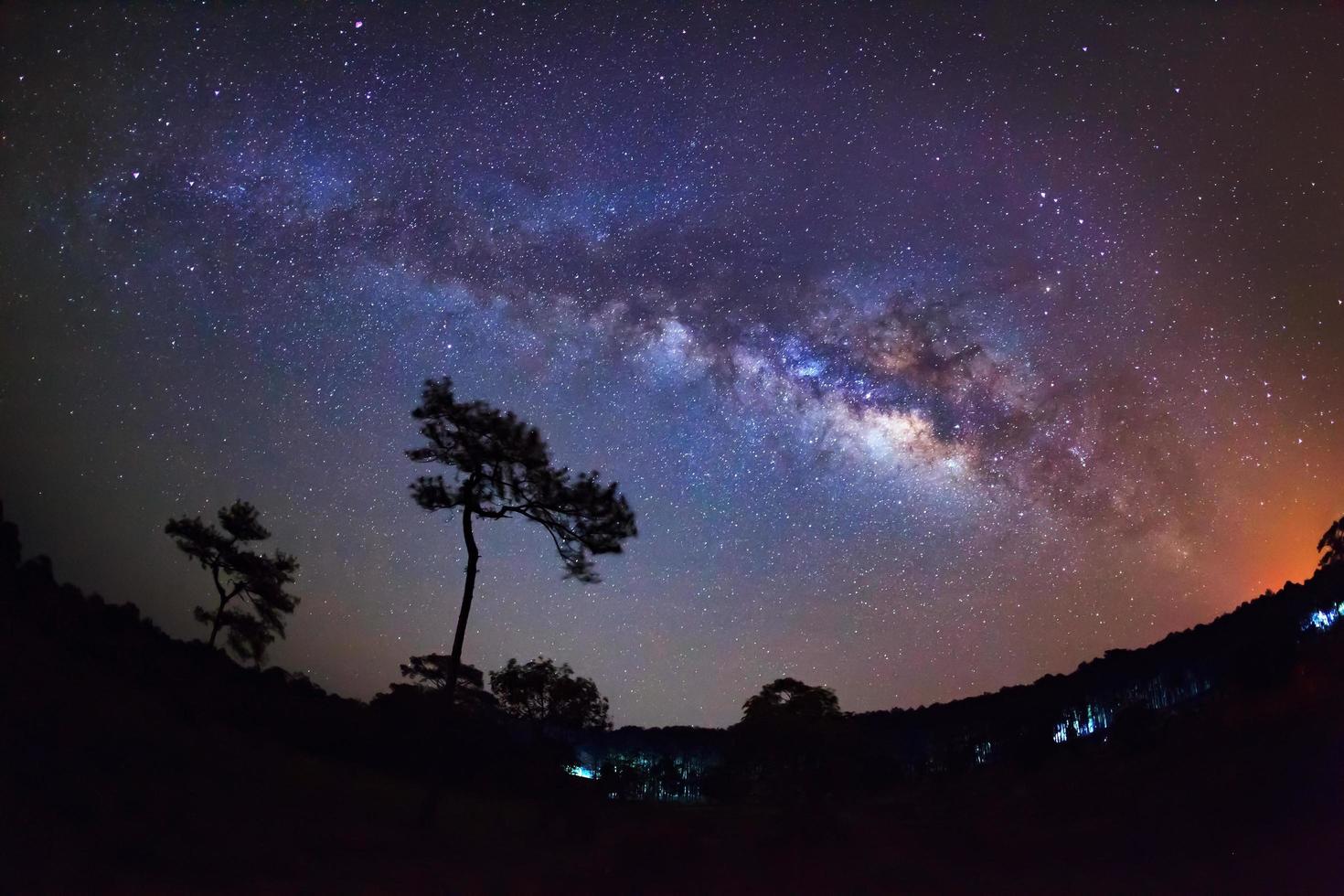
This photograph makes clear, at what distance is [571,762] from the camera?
121 feet

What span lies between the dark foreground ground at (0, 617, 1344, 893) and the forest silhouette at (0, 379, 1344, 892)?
101 mm

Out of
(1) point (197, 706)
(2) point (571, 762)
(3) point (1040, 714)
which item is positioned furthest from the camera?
(2) point (571, 762)

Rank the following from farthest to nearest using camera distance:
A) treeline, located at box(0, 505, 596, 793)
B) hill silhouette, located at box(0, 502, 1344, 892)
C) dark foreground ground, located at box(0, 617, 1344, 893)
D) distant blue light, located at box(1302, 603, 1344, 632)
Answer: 1. distant blue light, located at box(1302, 603, 1344, 632)
2. treeline, located at box(0, 505, 596, 793)
3. hill silhouette, located at box(0, 502, 1344, 892)
4. dark foreground ground, located at box(0, 617, 1344, 893)

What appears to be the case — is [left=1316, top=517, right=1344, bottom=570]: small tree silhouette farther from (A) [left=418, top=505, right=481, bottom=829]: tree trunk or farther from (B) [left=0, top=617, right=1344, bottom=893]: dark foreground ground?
(A) [left=418, top=505, right=481, bottom=829]: tree trunk

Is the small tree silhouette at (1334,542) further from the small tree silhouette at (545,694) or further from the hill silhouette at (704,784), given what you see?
the small tree silhouette at (545,694)

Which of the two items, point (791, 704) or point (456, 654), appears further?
point (791, 704)

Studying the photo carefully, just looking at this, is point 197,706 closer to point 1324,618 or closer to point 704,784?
point 704,784

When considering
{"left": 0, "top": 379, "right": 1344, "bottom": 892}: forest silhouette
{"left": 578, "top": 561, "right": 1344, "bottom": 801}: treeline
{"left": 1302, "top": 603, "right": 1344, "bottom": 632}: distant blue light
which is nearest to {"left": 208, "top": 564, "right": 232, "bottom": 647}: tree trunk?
{"left": 0, "top": 379, "right": 1344, "bottom": 892}: forest silhouette

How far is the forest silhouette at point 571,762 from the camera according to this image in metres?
17.4

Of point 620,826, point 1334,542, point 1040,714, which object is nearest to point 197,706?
point 620,826

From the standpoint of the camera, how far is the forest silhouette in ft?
57.1

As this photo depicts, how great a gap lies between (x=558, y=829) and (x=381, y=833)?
21.3 ft

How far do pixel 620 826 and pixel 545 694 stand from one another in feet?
45.0

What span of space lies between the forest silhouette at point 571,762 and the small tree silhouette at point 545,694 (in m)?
0.10
